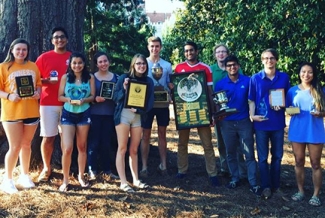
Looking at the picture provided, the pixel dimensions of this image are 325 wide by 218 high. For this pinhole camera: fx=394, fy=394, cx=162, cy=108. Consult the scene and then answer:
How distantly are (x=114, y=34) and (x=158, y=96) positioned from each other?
13060mm

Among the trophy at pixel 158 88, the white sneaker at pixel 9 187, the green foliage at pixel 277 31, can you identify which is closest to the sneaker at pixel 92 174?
the white sneaker at pixel 9 187

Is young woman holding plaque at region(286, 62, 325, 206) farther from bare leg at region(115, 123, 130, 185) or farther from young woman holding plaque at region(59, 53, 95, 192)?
young woman holding plaque at region(59, 53, 95, 192)

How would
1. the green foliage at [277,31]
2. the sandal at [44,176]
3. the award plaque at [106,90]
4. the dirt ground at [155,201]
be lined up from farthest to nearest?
the green foliage at [277,31], the sandal at [44,176], the award plaque at [106,90], the dirt ground at [155,201]

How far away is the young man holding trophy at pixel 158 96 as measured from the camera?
244 inches

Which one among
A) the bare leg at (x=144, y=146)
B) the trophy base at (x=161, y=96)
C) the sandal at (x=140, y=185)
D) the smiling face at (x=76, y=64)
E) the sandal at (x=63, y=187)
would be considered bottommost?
the sandal at (x=140, y=185)

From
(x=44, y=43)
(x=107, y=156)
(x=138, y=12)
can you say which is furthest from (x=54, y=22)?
(x=138, y=12)

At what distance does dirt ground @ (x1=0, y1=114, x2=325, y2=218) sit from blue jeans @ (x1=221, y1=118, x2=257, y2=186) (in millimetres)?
356

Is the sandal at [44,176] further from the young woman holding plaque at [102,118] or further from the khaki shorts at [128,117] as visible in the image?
the khaki shorts at [128,117]

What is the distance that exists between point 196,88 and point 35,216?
299cm

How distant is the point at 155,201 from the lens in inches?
219

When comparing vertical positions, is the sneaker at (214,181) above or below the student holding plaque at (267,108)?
below

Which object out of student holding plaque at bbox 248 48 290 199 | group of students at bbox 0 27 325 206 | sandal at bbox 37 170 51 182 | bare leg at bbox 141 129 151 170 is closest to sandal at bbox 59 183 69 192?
group of students at bbox 0 27 325 206

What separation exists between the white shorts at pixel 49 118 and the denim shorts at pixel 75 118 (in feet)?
0.99

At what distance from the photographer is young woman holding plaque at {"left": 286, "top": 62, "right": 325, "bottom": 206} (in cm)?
557
